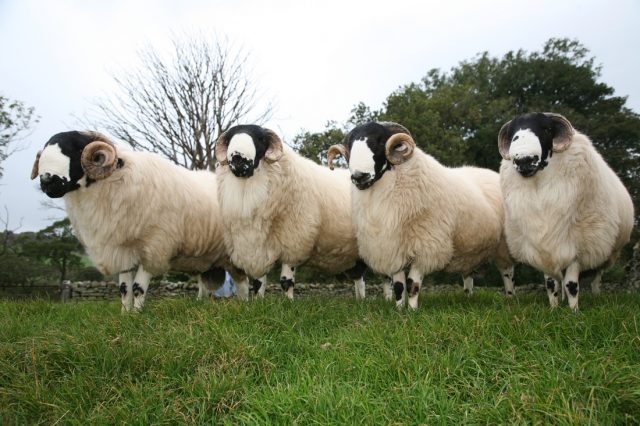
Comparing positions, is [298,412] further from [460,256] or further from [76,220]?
[76,220]

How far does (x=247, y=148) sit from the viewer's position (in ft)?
19.2

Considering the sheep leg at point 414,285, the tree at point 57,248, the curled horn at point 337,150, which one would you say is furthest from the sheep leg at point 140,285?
the tree at point 57,248

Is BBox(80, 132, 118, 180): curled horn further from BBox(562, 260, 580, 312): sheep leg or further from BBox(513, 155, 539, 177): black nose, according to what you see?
BBox(562, 260, 580, 312): sheep leg

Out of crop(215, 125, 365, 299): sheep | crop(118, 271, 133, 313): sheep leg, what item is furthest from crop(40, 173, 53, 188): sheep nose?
crop(215, 125, 365, 299): sheep

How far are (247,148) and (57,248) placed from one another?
18530mm

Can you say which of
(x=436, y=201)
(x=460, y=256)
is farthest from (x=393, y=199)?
(x=460, y=256)

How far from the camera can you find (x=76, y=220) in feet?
19.6

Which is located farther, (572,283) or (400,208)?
(400,208)

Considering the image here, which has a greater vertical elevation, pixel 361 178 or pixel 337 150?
pixel 337 150

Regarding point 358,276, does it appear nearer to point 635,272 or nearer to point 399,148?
point 399,148

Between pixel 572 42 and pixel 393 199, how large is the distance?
24764mm

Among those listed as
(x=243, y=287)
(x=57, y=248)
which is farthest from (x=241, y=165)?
(x=57, y=248)

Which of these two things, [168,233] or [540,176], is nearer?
[540,176]

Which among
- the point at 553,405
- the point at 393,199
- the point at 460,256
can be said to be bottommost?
the point at 553,405
